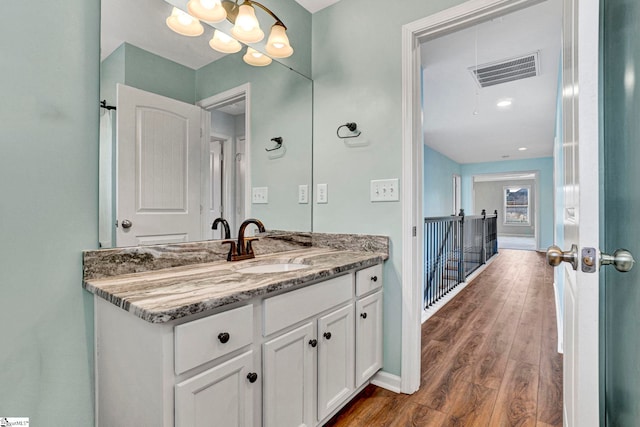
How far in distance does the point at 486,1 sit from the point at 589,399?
1.72 meters

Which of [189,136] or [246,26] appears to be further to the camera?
[246,26]

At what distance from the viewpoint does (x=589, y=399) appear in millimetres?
702

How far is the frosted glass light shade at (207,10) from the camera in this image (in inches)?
59.3

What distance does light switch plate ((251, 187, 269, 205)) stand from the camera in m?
1.99

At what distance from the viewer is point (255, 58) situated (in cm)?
190

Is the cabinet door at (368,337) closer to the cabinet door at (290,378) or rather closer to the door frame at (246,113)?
the cabinet door at (290,378)

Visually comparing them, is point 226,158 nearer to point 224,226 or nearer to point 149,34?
point 224,226

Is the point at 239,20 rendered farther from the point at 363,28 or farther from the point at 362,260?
the point at 362,260

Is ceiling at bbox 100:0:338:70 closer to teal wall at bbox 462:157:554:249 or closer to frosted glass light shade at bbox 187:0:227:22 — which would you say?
frosted glass light shade at bbox 187:0:227:22

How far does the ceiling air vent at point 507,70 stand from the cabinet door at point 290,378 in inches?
114

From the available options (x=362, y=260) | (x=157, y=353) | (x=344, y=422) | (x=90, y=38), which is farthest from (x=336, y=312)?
(x=90, y=38)

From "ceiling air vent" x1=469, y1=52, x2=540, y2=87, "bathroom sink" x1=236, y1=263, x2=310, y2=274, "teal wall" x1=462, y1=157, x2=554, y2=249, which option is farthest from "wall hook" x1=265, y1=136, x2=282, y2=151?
"teal wall" x1=462, y1=157, x2=554, y2=249

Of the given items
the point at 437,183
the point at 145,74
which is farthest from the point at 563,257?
the point at 437,183

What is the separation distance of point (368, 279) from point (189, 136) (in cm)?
121
